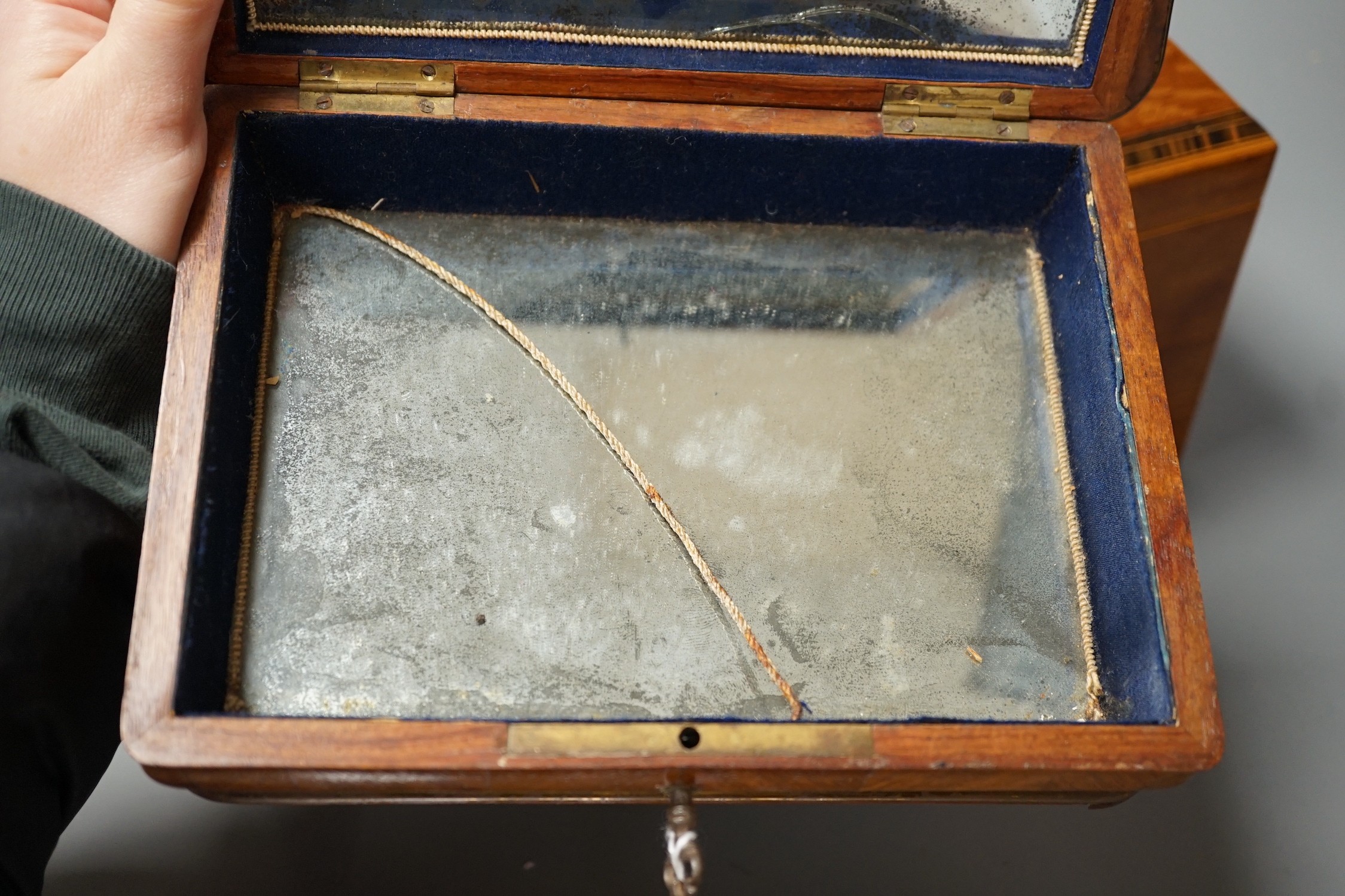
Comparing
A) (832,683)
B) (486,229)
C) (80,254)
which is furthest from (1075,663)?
(80,254)

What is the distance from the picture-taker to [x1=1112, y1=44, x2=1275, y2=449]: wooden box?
145 cm

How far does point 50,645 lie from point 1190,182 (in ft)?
4.30

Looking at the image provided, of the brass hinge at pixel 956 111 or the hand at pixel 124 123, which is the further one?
the brass hinge at pixel 956 111

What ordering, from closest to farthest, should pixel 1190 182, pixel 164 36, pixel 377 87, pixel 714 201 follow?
pixel 164 36
pixel 377 87
pixel 714 201
pixel 1190 182

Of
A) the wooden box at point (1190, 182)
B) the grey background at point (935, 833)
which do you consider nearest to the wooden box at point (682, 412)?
the wooden box at point (1190, 182)

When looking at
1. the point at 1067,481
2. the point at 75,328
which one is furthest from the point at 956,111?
the point at 75,328

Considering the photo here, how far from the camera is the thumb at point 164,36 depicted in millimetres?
1022

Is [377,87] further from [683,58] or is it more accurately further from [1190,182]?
[1190,182]

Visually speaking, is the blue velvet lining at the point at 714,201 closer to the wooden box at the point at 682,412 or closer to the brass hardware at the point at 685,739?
the wooden box at the point at 682,412

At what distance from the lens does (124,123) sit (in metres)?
1.05

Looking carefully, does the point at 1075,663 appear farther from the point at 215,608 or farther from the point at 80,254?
the point at 80,254

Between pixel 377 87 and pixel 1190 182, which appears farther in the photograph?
pixel 1190 182

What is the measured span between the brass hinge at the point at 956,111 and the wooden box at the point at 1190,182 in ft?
0.91

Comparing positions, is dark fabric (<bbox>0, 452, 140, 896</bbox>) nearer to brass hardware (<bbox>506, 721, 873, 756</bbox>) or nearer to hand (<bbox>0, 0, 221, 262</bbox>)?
hand (<bbox>0, 0, 221, 262</bbox>)
